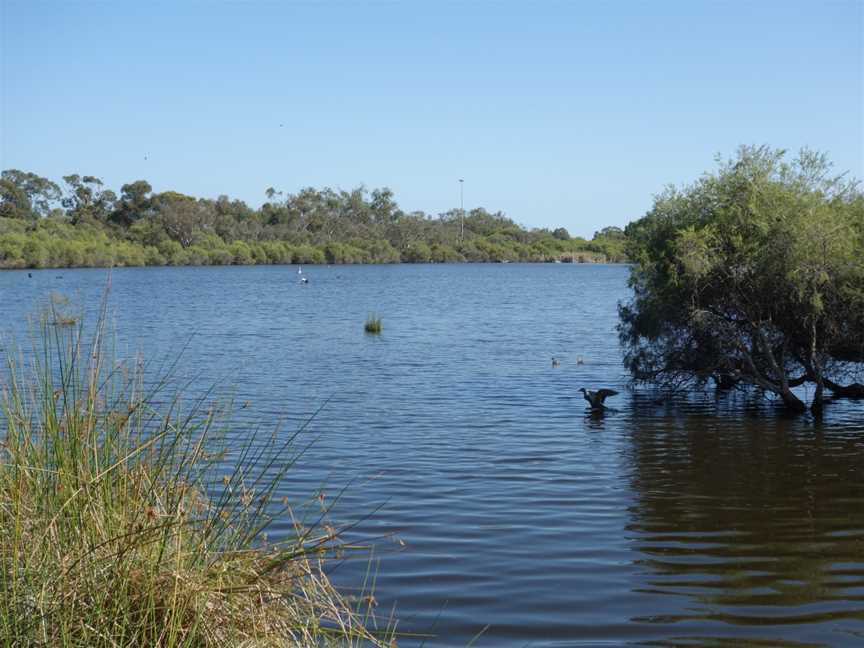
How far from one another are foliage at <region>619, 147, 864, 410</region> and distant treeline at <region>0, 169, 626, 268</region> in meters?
97.9

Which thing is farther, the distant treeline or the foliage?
the distant treeline

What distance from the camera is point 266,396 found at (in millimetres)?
18109

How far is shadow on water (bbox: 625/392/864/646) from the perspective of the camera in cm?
704

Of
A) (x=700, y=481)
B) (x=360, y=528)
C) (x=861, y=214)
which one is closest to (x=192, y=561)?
(x=360, y=528)

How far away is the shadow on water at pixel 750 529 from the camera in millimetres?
7035

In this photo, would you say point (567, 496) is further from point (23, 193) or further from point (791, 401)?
point (23, 193)

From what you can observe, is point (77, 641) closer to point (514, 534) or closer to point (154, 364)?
point (514, 534)

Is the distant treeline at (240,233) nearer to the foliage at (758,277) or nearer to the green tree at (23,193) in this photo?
the green tree at (23,193)

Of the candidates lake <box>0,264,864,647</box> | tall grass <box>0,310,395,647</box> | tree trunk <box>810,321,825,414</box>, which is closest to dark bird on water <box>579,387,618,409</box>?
lake <box>0,264,864,647</box>

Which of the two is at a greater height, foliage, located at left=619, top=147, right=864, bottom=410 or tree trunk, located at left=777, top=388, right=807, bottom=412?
foliage, located at left=619, top=147, right=864, bottom=410

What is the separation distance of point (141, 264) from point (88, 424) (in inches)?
4604

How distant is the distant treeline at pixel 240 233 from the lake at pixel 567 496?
9343cm

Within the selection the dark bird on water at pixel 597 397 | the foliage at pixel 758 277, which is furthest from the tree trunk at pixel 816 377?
the dark bird on water at pixel 597 397

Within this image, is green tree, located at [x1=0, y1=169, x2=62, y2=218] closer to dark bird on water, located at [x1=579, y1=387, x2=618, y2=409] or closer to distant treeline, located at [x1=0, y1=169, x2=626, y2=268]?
distant treeline, located at [x1=0, y1=169, x2=626, y2=268]
